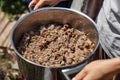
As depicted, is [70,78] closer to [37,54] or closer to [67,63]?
[67,63]

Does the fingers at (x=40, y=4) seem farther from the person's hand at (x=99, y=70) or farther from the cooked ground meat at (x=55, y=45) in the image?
the person's hand at (x=99, y=70)

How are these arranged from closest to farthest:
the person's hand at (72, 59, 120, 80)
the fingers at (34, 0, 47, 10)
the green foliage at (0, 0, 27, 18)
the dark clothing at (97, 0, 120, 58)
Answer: the person's hand at (72, 59, 120, 80) < the dark clothing at (97, 0, 120, 58) < the fingers at (34, 0, 47, 10) < the green foliage at (0, 0, 27, 18)

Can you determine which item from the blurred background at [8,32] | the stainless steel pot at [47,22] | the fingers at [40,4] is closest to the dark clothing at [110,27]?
the stainless steel pot at [47,22]

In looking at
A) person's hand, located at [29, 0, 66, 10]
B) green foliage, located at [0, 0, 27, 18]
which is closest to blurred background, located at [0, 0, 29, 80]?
green foliage, located at [0, 0, 27, 18]

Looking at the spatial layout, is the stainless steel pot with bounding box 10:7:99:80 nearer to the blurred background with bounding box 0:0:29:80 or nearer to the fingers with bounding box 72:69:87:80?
the fingers with bounding box 72:69:87:80

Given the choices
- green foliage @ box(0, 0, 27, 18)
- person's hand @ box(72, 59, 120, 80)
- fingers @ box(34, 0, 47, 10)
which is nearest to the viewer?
person's hand @ box(72, 59, 120, 80)

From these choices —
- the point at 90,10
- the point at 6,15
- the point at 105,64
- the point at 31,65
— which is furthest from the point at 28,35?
the point at 6,15

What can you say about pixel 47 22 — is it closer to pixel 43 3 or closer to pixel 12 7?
pixel 43 3
